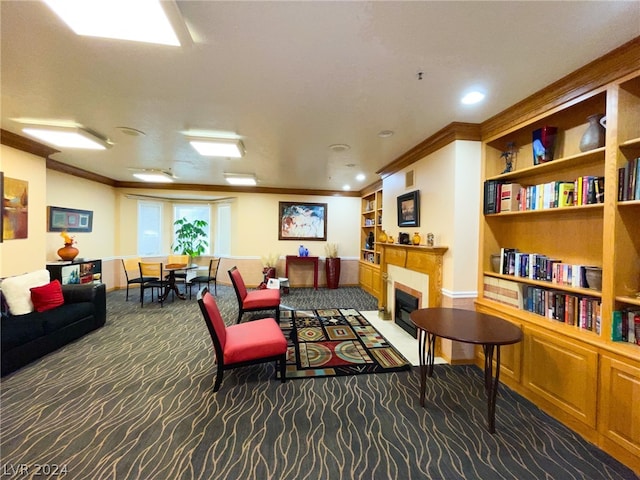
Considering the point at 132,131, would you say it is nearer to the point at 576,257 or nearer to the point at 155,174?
the point at 155,174

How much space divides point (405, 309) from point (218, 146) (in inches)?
135

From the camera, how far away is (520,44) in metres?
1.63

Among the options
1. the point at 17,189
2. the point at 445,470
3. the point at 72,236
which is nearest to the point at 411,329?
the point at 445,470

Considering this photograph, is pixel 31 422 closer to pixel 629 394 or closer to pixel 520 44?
pixel 629 394

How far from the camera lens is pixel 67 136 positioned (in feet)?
10.1

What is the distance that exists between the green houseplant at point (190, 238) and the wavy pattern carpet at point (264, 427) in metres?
4.45

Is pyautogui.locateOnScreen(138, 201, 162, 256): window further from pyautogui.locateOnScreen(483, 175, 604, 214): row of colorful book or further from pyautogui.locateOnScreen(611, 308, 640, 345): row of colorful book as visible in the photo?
pyautogui.locateOnScreen(611, 308, 640, 345): row of colorful book

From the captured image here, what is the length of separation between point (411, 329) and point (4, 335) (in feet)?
14.8

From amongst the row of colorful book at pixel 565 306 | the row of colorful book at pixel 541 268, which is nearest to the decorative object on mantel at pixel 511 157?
the row of colorful book at pixel 541 268

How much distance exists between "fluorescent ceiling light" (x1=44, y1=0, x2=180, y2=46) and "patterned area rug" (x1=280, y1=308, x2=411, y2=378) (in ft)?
9.44

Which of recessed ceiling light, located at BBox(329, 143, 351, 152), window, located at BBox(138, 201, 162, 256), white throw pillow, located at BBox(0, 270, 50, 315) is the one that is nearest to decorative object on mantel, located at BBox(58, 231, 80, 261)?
white throw pillow, located at BBox(0, 270, 50, 315)

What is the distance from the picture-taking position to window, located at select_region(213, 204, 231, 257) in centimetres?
717

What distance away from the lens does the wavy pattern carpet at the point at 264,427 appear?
1.63 m

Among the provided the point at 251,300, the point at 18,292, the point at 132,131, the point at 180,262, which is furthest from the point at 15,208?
the point at 251,300
